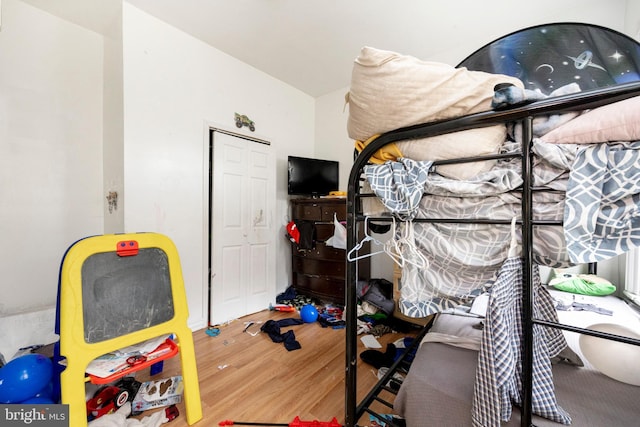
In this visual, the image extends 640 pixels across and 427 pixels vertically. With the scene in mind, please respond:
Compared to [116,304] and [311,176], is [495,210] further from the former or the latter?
[311,176]

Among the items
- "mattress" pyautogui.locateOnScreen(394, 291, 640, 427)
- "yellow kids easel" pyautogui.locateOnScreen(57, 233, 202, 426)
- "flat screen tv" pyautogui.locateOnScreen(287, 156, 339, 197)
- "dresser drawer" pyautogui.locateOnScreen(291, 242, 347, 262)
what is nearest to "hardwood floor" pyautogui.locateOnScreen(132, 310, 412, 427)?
"yellow kids easel" pyautogui.locateOnScreen(57, 233, 202, 426)

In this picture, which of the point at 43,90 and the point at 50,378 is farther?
the point at 43,90

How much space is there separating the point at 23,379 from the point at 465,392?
1.90 meters

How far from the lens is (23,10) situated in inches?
75.0

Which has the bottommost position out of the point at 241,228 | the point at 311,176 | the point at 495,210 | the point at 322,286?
the point at 322,286

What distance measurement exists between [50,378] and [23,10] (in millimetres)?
2673

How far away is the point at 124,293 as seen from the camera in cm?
127

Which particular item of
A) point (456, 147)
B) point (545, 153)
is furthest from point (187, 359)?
point (545, 153)

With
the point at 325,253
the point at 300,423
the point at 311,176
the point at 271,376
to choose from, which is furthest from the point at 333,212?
the point at 300,423

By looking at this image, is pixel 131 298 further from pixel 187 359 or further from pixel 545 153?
pixel 545 153

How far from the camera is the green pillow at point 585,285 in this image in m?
1.79

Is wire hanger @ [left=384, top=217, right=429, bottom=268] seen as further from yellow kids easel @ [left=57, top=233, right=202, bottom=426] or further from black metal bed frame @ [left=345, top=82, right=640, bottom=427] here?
yellow kids easel @ [left=57, top=233, right=202, bottom=426]

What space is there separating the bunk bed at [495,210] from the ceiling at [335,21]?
179 centimetres

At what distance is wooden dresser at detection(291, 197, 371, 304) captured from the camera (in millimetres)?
2742
